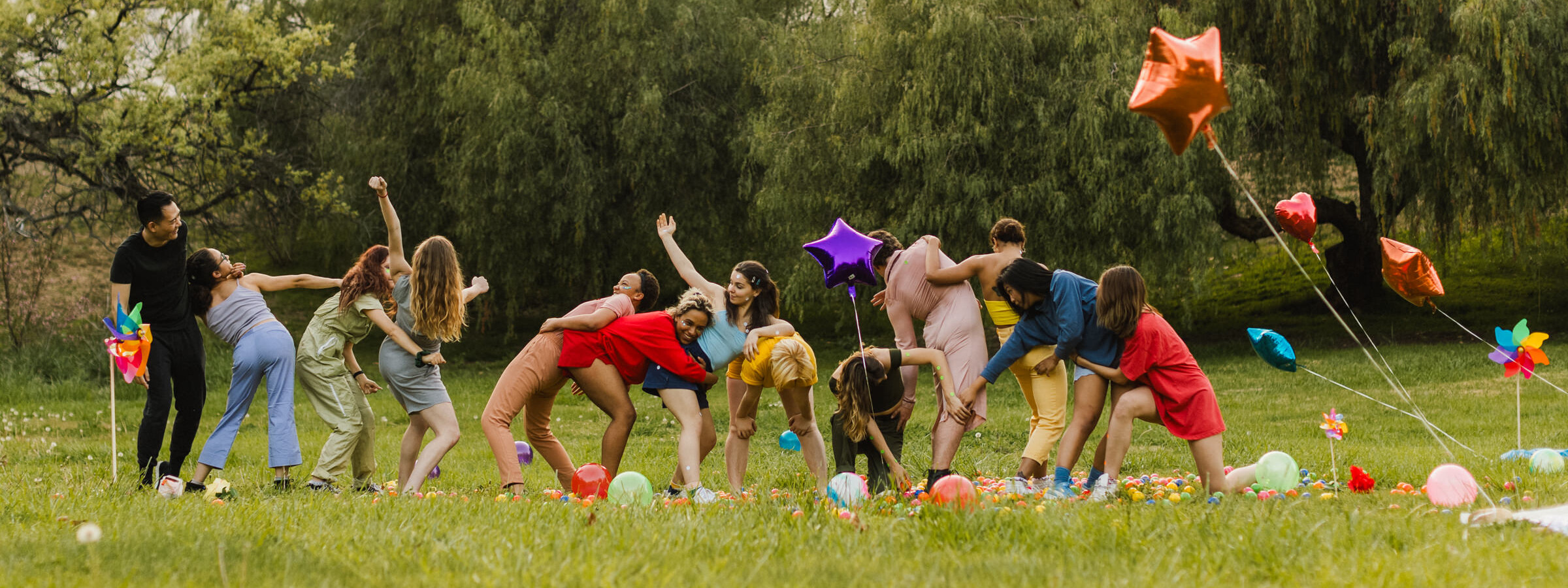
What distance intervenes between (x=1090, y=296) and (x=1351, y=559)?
2.23 m

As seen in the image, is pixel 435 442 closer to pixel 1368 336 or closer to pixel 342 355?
pixel 342 355

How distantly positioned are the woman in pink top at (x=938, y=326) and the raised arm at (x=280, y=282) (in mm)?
3010

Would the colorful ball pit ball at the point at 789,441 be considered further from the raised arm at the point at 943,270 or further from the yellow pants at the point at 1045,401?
the yellow pants at the point at 1045,401

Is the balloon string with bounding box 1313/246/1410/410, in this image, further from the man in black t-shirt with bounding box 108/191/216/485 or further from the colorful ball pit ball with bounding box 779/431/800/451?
the man in black t-shirt with bounding box 108/191/216/485

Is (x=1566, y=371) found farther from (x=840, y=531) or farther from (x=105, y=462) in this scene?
(x=105, y=462)

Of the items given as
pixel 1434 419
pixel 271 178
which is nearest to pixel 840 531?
pixel 1434 419

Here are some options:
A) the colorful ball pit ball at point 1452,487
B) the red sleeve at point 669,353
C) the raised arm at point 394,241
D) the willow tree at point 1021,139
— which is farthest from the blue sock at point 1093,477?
the willow tree at point 1021,139

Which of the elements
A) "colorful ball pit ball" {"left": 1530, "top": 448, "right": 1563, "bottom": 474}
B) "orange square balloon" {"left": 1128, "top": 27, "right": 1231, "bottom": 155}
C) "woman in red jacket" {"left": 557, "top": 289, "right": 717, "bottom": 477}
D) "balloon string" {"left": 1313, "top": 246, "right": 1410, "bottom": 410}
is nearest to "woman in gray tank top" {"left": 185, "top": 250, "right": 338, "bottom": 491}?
"woman in red jacket" {"left": 557, "top": 289, "right": 717, "bottom": 477}

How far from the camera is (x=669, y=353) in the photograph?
5.45 m

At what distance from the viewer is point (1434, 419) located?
29.1ft

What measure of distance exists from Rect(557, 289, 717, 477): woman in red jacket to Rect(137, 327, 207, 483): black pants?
1.90 m

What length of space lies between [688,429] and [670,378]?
0.28m

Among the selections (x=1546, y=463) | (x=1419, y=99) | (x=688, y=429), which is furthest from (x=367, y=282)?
(x=1419, y=99)

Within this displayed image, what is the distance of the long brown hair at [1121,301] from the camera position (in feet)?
16.4
